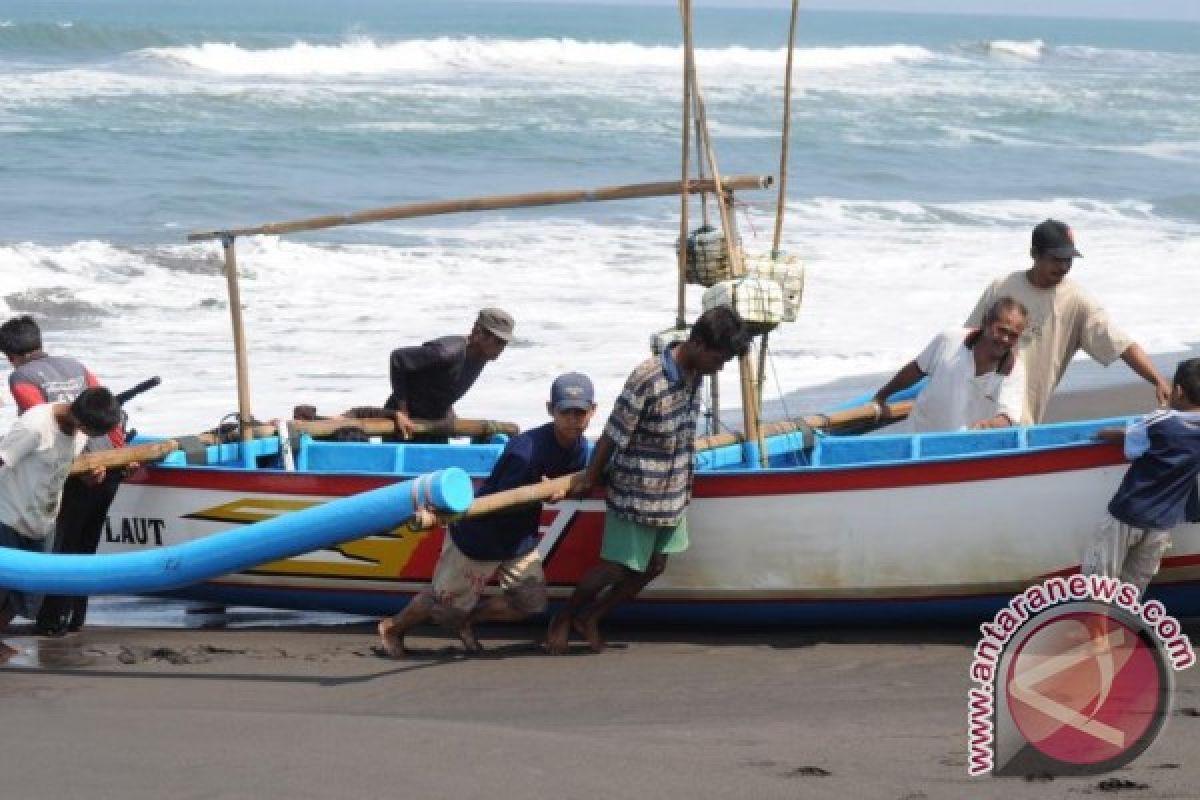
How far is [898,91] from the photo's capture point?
170ft

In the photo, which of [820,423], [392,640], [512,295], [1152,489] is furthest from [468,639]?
[512,295]

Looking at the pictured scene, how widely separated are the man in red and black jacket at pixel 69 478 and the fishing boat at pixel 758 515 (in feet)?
1.00

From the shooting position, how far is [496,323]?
7965 millimetres

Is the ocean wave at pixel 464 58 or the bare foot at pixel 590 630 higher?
the bare foot at pixel 590 630

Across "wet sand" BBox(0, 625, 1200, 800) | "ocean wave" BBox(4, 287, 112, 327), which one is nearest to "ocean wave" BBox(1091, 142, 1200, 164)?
"ocean wave" BBox(4, 287, 112, 327)

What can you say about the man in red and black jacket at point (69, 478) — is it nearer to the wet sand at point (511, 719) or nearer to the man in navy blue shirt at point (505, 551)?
the wet sand at point (511, 719)

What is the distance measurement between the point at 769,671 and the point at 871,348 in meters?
8.24

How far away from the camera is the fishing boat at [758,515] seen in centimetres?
684

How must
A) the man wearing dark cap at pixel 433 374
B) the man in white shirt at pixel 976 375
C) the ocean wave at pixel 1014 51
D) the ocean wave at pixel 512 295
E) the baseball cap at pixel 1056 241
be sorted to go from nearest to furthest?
the man in white shirt at pixel 976 375
the baseball cap at pixel 1056 241
the man wearing dark cap at pixel 433 374
the ocean wave at pixel 512 295
the ocean wave at pixel 1014 51

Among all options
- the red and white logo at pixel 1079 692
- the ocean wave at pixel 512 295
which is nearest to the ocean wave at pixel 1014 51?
the ocean wave at pixel 512 295

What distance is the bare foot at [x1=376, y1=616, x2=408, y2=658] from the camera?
7.11 meters

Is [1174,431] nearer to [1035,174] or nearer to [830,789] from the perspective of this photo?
[830,789]

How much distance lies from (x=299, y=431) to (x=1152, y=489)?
380 centimetres

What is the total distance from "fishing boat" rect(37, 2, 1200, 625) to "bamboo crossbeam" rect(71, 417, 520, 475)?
0.03 meters
